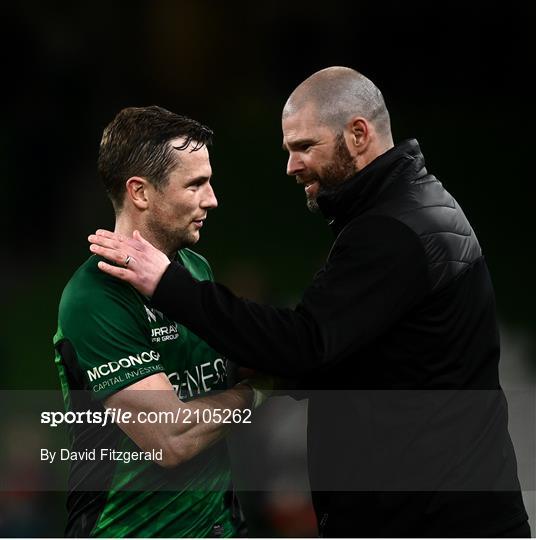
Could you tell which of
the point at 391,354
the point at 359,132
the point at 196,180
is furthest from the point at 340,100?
the point at 391,354

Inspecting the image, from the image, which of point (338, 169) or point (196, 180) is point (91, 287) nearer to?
point (196, 180)

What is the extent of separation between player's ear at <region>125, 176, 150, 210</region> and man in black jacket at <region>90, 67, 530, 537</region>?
19cm

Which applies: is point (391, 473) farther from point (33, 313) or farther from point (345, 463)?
point (33, 313)

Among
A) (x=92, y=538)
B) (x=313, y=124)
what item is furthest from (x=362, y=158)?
(x=92, y=538)

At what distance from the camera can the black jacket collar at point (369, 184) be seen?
2689mm

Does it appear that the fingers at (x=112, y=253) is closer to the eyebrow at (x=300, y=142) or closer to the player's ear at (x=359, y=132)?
the eyebrow at (x=300, y=142)

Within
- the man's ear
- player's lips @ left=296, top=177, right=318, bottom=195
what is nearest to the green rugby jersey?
player's lips @ left=296, top=177, right=318, bottom=195

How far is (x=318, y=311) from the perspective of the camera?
2.57m

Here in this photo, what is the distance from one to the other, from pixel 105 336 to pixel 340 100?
968 mm

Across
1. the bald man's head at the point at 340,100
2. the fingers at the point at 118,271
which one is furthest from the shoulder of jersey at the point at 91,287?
the bald man's head at the point at 340,100

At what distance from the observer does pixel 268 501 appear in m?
5.66

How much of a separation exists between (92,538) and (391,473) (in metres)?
0.91

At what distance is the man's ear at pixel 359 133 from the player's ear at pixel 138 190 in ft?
2.04

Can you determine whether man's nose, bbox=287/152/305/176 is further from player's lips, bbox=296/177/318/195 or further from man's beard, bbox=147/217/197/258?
man's beard, bbox=147/217/197/258
